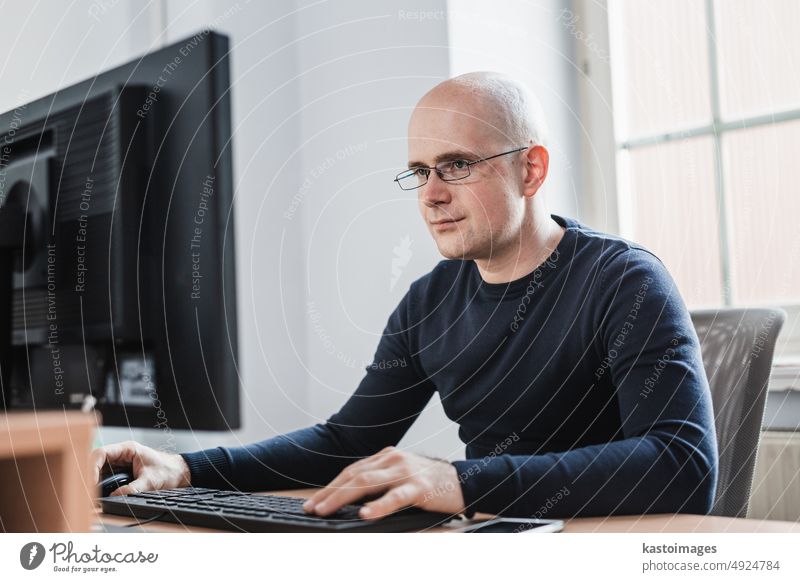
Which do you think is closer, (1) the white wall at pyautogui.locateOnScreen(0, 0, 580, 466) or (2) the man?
(2) the man

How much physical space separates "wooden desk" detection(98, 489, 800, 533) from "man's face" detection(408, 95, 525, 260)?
13.2 inches

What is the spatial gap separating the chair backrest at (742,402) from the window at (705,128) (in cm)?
18

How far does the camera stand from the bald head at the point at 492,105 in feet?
2.74

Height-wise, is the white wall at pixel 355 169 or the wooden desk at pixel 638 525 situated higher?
the white wall at pixel 355 169

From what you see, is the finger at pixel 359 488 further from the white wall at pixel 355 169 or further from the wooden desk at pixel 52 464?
the white wall at pixel 355 169

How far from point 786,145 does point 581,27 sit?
290mm

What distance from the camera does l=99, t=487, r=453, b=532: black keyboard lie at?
53 cm

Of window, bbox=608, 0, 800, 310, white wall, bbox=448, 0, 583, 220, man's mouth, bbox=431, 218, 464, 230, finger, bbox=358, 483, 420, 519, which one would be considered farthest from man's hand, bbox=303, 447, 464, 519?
window, bbox=608, 0, 800, 310

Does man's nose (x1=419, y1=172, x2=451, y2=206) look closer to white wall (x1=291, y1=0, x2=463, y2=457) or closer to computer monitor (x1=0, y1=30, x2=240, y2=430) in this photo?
white wall (x1=291, y1=0, x2=463, y2=457)

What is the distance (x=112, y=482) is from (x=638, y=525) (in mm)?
413

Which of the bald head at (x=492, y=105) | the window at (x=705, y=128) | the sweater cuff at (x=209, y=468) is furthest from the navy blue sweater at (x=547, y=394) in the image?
the window at (x=705, y=128)

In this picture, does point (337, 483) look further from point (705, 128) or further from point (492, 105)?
point (705, 128)

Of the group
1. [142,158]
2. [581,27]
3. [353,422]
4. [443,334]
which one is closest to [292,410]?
[353,422]

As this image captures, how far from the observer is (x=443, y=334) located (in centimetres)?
94
